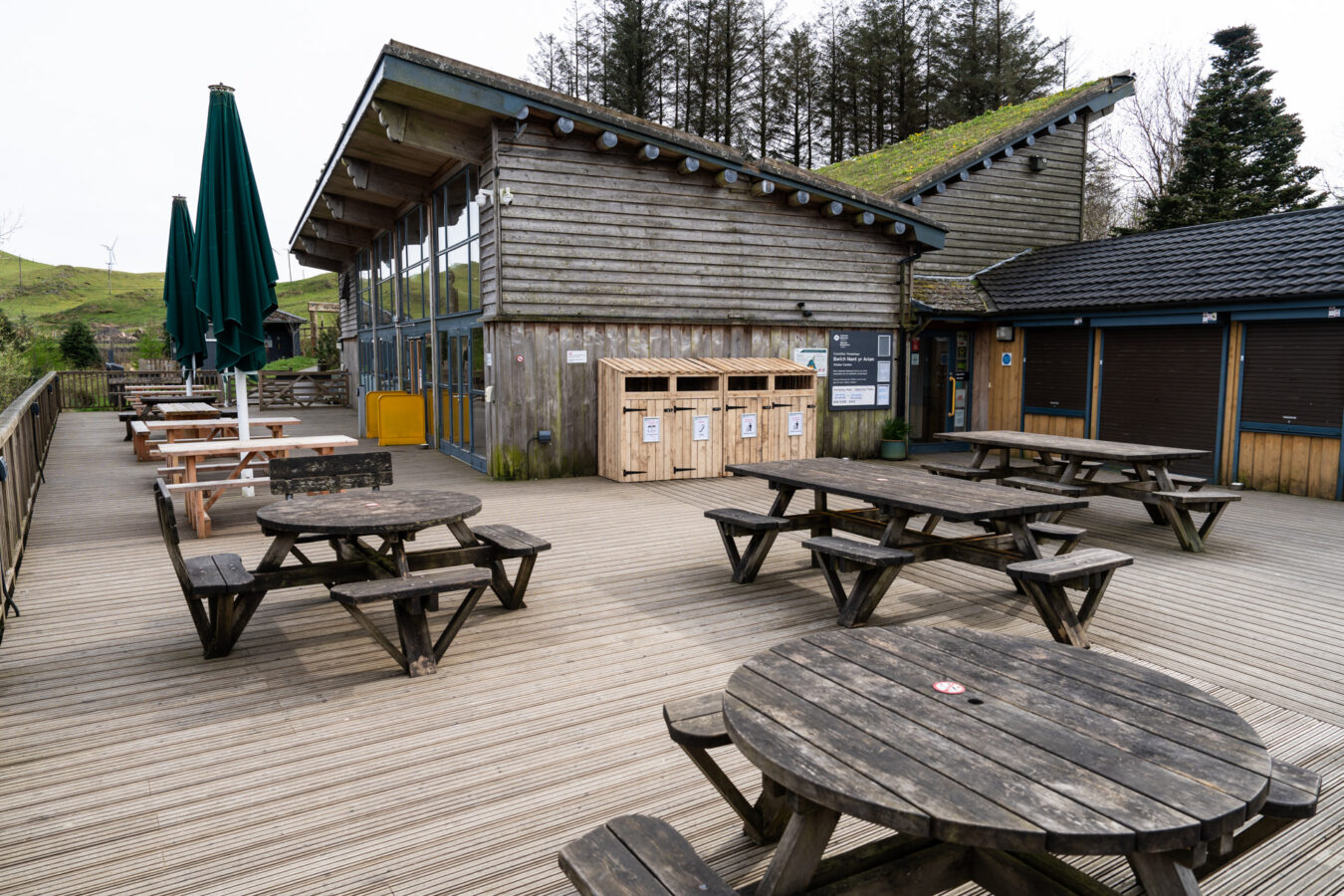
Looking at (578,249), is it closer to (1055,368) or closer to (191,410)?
(191,410)

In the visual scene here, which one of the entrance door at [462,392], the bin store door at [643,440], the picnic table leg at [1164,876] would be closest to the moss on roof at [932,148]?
the bin store door at [643,440]

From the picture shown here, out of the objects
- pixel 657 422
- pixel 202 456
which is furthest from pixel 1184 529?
pixel 202 456

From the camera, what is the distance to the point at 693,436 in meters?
10.6

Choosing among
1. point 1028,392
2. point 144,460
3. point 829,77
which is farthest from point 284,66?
point 1028,392

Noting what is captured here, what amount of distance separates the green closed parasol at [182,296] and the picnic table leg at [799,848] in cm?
1078

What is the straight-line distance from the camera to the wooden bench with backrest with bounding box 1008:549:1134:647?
437 centimetres

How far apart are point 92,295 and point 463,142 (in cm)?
7990

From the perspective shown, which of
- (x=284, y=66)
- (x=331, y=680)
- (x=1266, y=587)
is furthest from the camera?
(x=284, y=66)

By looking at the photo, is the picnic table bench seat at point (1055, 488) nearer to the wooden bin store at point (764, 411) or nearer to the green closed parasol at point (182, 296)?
the wooden bin store at point (764, 411)

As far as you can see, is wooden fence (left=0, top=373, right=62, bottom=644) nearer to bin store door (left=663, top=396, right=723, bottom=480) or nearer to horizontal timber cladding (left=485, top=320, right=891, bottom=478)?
horizontal timber cladding (left=485, top=320, right=891, bottom=478)

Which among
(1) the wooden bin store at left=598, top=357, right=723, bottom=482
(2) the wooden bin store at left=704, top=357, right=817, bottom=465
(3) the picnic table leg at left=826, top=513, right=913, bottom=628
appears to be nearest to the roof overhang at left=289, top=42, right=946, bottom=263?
(2) the wooden bin store at left=704, top=357, right=817, bottom=465

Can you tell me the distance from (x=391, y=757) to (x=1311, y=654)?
15.4 feet

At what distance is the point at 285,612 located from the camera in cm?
520

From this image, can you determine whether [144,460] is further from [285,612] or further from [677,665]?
[677,665]
